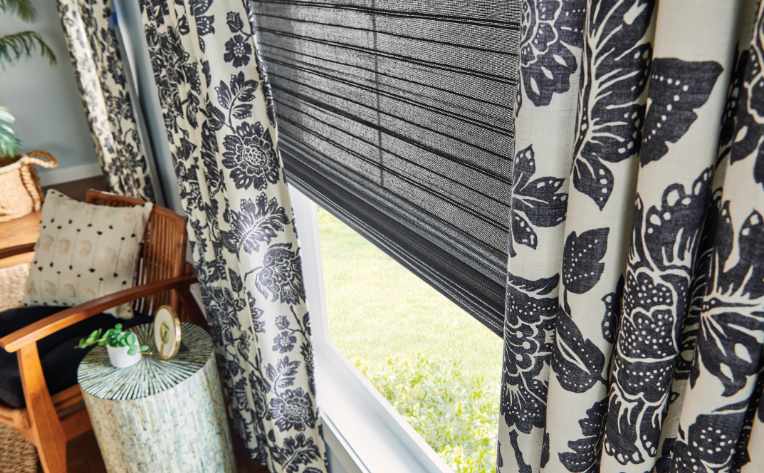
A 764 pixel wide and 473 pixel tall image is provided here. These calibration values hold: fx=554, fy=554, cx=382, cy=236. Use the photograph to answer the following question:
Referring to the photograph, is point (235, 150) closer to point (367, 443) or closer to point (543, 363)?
point (367, 443)

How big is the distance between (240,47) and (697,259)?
41.6 inches

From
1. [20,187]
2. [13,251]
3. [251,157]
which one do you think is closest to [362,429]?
Result: [251,157]

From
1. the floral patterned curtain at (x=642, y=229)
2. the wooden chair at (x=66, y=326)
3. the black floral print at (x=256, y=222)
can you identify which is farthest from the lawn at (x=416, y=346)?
the floral patterned curtain at (x=642, y=229)

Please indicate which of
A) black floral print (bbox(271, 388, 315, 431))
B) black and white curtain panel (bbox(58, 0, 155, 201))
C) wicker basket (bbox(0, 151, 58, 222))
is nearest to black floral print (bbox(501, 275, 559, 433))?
black floral print (bbox(271, 388, 315, 431))

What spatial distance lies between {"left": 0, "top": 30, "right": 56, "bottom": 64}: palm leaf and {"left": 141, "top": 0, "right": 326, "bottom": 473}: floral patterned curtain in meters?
2.81

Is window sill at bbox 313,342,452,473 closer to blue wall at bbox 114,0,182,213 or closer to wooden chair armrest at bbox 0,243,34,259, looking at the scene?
wooden chair armrest at bbox 0,243,34,259

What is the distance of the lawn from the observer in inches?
61.6

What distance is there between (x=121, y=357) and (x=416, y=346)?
34.4 inches

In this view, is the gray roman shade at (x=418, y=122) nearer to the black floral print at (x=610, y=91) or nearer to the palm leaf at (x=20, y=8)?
the black floral print at (x=610, y=91)

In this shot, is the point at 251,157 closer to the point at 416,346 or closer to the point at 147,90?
the point at 416,346

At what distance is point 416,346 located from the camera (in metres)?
1.78

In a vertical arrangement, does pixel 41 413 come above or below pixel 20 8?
below

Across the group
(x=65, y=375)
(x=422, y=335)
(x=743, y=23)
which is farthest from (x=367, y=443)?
(x=743, y=23)

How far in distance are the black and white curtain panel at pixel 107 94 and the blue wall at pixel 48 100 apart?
3.07 feet
